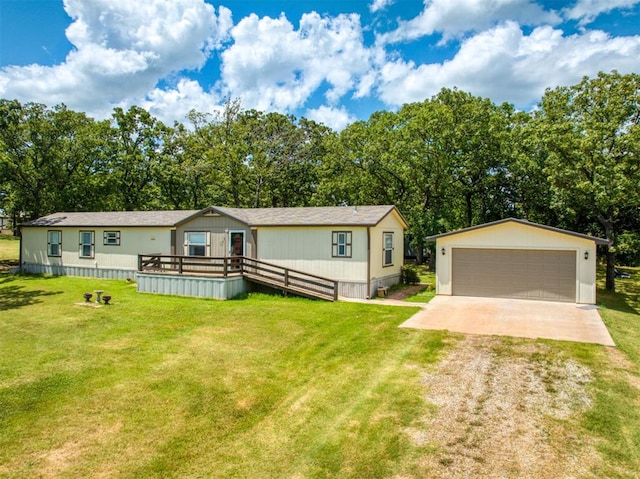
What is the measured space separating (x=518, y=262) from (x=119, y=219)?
1994cm

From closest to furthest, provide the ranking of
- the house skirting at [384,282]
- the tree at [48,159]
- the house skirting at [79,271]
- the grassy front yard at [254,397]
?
the grassy front yard at [254,397], the house skirting at [384,282], the house skirting at [79,271], the tree at [48,159]

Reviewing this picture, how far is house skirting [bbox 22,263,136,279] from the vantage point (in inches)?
819

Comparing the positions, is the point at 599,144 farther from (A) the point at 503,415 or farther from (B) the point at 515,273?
(A) the point at 503,415

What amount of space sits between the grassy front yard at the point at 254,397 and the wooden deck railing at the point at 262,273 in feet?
12.0

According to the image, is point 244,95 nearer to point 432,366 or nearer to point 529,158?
point 529,158

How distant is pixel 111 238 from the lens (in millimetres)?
21219

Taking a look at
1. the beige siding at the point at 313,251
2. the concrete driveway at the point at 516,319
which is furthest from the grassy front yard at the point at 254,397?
the beige siding at the point at 313,251

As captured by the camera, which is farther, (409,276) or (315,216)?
(409,276)

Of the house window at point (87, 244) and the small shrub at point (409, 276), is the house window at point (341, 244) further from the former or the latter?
the house window at point (87, 244)

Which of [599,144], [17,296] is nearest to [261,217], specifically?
[17,296]

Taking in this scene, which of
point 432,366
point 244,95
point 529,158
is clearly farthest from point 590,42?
point 244,95

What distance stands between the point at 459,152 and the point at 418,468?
25.2 metres

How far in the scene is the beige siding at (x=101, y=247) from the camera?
20.2 metres

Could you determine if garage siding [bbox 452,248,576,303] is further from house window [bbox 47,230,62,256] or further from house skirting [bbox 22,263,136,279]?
house window [bbox 47,230,62,256]
